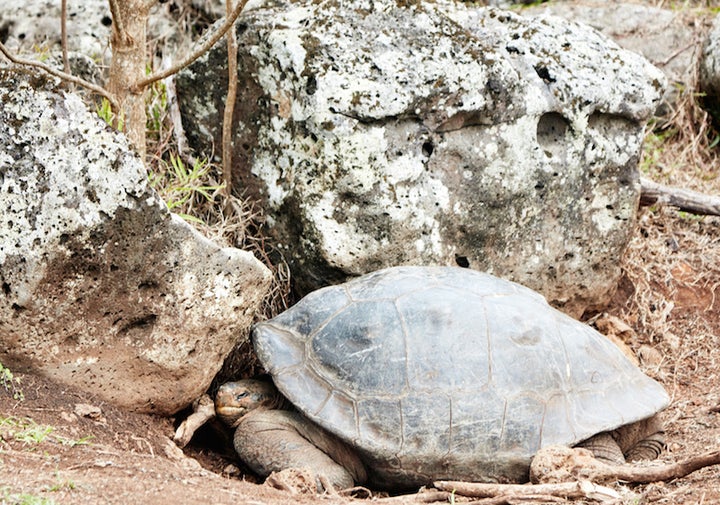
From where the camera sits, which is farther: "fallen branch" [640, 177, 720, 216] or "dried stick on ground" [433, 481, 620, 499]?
"fallen branch" [640, 177, 720, 216]

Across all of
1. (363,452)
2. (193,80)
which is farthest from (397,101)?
(363,452)

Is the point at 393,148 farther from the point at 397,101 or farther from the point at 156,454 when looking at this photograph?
the point at 156,454

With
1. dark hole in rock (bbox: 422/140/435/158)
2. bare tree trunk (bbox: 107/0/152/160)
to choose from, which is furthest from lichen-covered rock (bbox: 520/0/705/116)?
bare tree trunk (bbox: 107/0/152/160)

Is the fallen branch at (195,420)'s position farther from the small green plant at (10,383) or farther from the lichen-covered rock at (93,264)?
the small green plant at (10,383)

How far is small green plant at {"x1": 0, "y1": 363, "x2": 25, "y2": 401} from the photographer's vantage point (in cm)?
357

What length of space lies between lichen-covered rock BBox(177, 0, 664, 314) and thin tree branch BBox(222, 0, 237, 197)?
8 centimetres

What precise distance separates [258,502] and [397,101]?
2192 millimetres

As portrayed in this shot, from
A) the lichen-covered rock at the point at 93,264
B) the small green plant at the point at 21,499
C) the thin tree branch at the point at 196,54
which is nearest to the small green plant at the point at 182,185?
the thin tree branch at the point at 196,54

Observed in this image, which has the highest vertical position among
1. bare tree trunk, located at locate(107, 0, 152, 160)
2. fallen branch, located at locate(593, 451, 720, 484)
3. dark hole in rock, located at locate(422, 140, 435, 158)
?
bare tree trunk, located at locate(107, 0, 152, 160)

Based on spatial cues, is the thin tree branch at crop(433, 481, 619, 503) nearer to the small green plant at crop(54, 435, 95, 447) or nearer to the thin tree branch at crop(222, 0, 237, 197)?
the small green plant at crop(54, 435, 95, 447)

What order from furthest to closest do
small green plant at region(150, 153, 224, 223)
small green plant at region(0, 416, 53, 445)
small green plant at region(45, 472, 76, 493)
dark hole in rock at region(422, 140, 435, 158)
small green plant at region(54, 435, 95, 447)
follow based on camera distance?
1. small green plant at region(150, 153, 224, 223)
2. dark hole in rock at region(422, 140, 435, 158)
3. small green plant at region(54, 435, 95, 447)
4. small green plant at region(0, 416, 53, 445)
5. small green plant at region(45, 472, 76, 493)

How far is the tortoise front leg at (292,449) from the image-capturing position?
402 centimetres

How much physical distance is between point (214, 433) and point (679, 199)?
3473mm

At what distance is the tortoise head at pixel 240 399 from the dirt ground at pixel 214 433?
25 cm
